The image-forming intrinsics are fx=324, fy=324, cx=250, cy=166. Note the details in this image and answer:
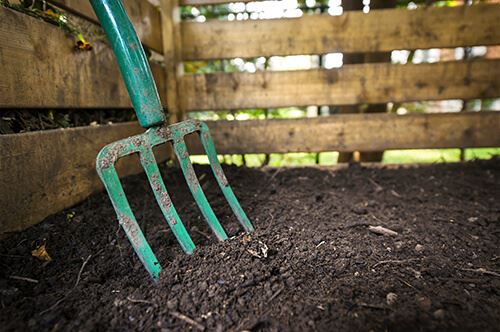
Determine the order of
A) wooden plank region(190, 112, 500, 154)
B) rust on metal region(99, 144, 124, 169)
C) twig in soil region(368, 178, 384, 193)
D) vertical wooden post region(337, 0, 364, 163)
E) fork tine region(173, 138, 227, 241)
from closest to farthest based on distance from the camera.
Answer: rust on metal region(99, 144, 124, 169), fork tine region(173, 138, 227, 241), twig in soil region(368, 178, 384, 193), wooden plank region(190, 112, 500, 154), vertical wooden post region(337, 0, 364, 163)

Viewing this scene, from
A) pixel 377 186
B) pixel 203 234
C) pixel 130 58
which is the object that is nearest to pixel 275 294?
pixel 203 234

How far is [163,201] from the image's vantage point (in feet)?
3.94

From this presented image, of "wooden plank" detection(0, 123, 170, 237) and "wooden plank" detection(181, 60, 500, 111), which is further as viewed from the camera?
"wooden plank" detection(181, 60, 500, 111)

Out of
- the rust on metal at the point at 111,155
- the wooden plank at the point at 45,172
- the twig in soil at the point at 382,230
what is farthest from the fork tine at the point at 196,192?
the twig in soil at the point at 382,230

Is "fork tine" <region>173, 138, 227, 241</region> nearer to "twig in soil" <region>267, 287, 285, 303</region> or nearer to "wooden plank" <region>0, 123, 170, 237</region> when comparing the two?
"twig in soil" <region>267, 287, 285, 303</region>

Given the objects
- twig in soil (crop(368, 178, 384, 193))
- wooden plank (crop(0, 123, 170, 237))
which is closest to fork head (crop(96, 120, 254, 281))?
wooden plank (crop(0, 123, 170, 237))

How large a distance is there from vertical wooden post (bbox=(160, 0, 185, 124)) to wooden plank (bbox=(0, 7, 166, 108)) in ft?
1.93

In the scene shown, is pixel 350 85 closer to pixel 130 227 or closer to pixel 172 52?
pixel 172 52

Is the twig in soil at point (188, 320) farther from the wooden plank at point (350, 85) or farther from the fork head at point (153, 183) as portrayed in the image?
the wooden plank at point (350, 85)

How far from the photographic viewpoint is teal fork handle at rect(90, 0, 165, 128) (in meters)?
1.19

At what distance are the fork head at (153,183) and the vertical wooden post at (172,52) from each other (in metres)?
0.92

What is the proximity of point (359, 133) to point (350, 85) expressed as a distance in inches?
13.7

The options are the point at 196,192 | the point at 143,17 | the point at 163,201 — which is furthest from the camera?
the point at 143,17

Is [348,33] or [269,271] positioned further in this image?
[348,33]
